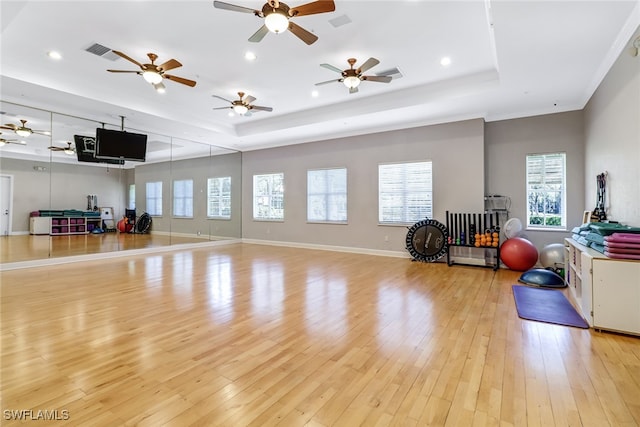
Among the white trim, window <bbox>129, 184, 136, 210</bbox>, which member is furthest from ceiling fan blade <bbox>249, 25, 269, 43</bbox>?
window <bbox>129, 184, 136, 210</bbox>

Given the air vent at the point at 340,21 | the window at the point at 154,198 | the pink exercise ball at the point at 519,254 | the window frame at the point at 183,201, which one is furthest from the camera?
the window frame at the point at 183,201

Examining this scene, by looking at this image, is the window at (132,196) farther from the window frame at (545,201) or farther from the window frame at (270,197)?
the window frame at (545,201)

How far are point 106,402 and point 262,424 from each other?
1.03 metres

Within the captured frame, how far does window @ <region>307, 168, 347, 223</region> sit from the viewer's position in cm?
853

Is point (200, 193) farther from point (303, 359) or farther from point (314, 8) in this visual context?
point (303, 359)

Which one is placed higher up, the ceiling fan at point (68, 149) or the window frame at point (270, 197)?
the ceiling fan at point (68, 149)

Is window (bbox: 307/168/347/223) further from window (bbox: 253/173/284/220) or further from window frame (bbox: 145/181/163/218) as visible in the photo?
window frame (bbox: 145/181/163/218)

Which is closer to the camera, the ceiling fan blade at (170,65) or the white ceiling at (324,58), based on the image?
the white ceiling at (324,58)

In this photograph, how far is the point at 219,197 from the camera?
10.5m

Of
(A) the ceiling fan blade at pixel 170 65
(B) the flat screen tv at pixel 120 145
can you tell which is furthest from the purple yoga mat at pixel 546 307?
(B) the flat screen tv at pixel 120 145

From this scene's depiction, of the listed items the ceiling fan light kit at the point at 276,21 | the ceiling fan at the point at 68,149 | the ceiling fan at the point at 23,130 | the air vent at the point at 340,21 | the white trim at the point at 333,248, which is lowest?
the white trim at the point at 333,248

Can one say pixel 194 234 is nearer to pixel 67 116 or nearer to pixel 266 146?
pixel 266 146

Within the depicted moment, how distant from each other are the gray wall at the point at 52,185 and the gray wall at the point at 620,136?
10.0 meters

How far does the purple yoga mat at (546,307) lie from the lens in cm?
330
